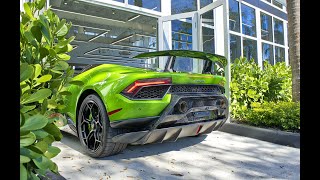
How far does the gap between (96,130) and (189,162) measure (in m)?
1.20

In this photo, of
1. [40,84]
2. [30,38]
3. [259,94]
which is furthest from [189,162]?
[259,94]

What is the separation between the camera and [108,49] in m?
12.3

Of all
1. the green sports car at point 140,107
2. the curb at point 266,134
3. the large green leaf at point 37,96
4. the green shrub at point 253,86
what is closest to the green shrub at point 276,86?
the green shrub at point 253,86

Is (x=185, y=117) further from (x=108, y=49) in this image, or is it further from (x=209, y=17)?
(x=108, y=49)

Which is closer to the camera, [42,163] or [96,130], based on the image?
[42,163]

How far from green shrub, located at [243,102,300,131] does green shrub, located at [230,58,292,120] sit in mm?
336

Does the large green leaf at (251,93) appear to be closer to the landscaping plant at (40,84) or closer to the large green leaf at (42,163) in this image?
the landscaping plant at (40,84)

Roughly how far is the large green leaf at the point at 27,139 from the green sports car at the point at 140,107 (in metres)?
1.84

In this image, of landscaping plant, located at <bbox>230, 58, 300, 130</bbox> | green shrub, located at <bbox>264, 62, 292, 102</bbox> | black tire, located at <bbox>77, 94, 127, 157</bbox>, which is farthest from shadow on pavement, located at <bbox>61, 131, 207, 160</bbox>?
green shrub, located at <bbox>264, 62, 292, 102</bbox>

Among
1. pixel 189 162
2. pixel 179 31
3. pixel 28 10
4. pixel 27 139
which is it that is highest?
pixel 179 31

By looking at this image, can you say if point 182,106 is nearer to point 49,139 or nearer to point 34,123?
point 49,139

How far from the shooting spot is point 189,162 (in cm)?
307
